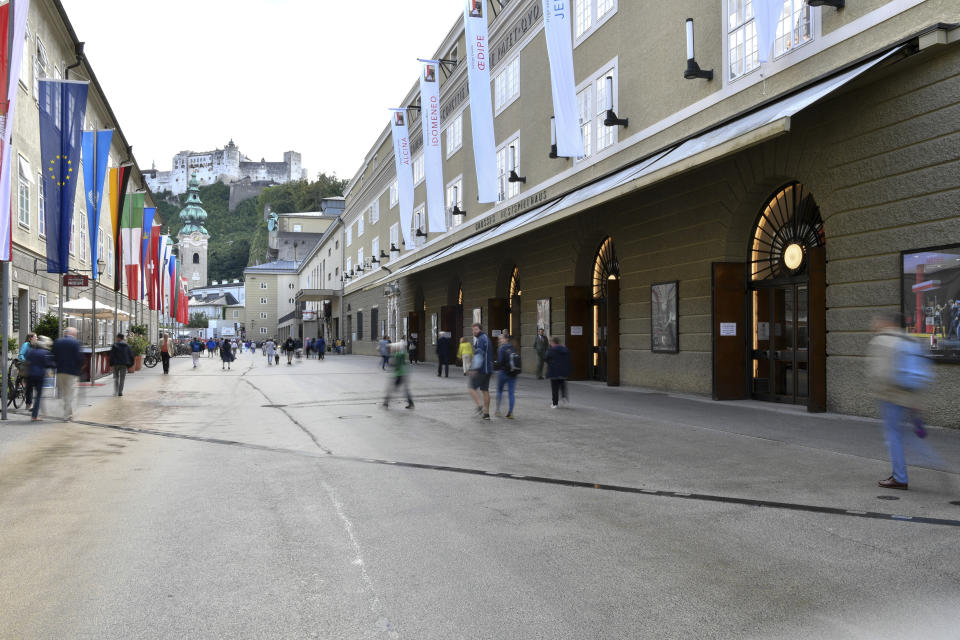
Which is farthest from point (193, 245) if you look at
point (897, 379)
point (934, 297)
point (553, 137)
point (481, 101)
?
point (897, 379)

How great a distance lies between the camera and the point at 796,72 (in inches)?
515

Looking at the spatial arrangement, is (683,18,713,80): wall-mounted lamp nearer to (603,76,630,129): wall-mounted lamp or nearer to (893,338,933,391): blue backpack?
(603,76,630,129): wall-mounted lamp

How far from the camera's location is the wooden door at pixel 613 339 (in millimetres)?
20797

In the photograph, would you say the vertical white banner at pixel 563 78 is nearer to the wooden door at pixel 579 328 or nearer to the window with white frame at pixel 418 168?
the wooden door at pixel 579 328

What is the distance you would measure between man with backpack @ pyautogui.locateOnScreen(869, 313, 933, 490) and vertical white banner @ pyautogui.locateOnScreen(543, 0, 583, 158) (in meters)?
12.8

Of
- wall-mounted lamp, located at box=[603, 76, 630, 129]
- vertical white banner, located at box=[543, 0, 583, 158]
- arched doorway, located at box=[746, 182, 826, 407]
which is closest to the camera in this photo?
arched doorway, located at box=[746, 182, 826, 407]

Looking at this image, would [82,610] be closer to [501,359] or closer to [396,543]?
[396,543]

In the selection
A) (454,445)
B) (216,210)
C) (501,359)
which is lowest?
(454,445)

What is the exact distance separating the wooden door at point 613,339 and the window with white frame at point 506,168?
23.5 feet

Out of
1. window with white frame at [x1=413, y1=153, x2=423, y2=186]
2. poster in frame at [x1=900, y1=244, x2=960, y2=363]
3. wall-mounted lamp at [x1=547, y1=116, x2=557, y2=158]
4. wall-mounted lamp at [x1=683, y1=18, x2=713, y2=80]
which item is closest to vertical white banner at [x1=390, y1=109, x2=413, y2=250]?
window with white frame at [x1=413, y1=153, x2=423, y2=186]

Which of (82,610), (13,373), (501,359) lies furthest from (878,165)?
(13,373)

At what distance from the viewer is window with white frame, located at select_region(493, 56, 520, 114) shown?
87.2 ft

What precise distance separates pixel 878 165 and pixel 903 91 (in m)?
1.10

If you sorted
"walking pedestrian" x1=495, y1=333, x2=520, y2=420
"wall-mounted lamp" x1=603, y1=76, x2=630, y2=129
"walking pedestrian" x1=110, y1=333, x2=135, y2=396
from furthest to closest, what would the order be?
"walking pedestrian" x1=110, y1=333, x2=135, y2=396 → "wall-mounted lamp" x1=603, y1=76, x2=630, y2=129 → "walking pedestrian" x1=495, y1=333, x2=520, y2=420
